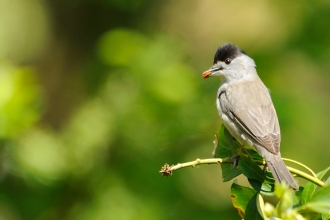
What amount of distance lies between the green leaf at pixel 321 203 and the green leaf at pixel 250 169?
24.1 inches

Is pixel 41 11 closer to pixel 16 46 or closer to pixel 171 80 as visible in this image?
pixel 16 46

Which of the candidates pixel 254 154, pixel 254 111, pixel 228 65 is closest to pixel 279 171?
pixel 254 154

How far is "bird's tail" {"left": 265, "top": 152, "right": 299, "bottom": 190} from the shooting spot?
236 centimetres

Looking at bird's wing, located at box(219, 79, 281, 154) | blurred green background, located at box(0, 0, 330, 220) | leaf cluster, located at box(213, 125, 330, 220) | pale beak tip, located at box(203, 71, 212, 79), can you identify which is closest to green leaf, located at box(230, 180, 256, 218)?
leaf cluster, located at box(213, 125, 330, 220)

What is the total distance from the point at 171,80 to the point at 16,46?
99.2 inches

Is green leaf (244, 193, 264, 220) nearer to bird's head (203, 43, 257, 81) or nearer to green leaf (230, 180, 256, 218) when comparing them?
green leaf (230, 180, 256, 218)

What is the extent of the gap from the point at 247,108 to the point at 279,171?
3.96 feet

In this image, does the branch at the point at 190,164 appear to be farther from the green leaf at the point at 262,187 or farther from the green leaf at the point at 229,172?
the green leaf at the point at 262,187

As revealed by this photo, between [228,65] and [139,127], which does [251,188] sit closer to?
[228,65]

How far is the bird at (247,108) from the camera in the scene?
303 centimetres

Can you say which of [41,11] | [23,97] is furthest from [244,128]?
[41,11]

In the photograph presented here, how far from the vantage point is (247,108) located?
12.1 feet

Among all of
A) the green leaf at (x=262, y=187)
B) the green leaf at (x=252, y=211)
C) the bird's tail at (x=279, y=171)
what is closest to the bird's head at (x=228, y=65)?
the bird's tail at (x=279, y=171)

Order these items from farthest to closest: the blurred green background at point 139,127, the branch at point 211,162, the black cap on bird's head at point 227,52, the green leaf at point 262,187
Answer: the blurred green background at point 139,127 < the black cap on bird's head at point 227,52 < the green leaf at point 262,187 < the branch at point 211,162
